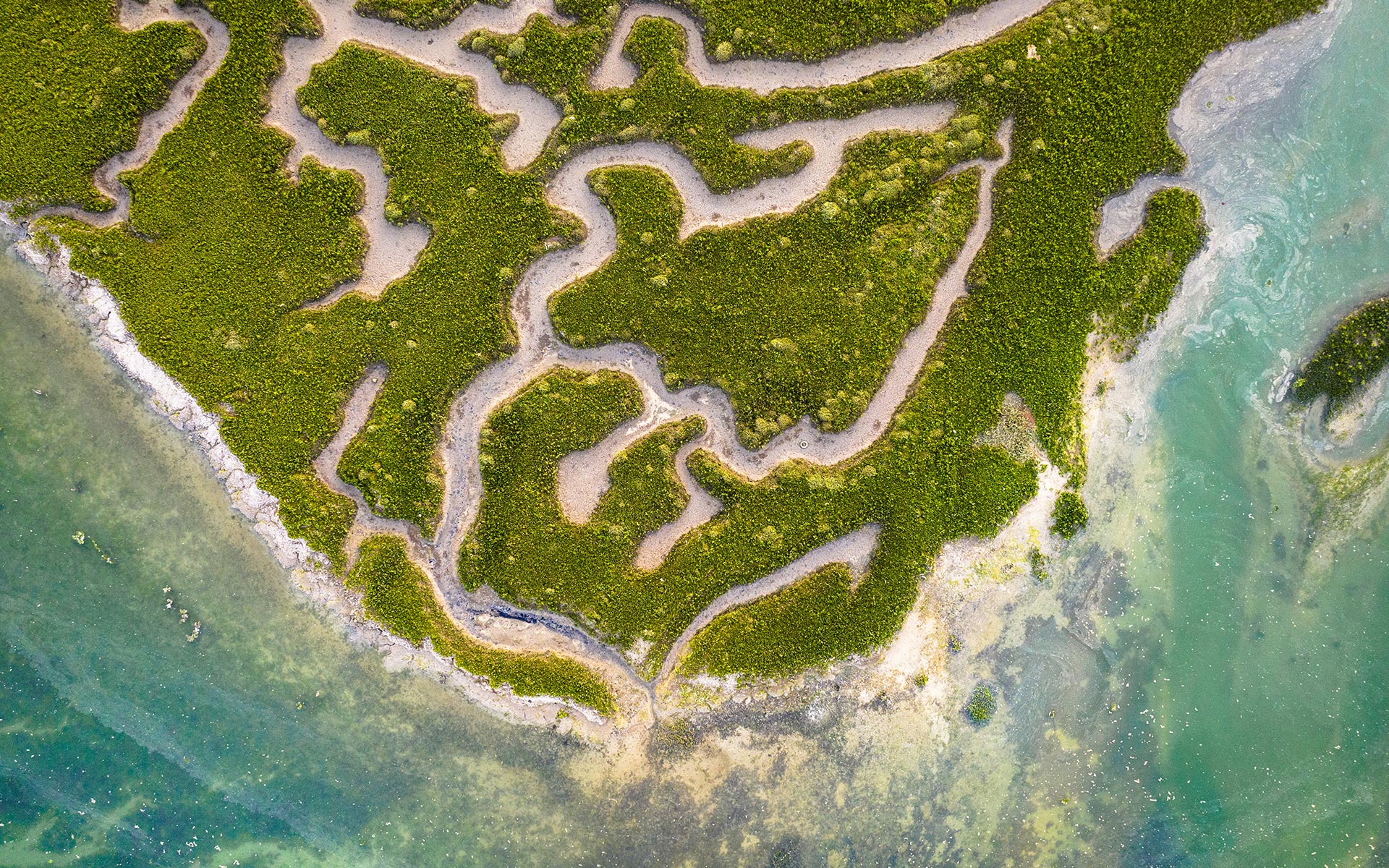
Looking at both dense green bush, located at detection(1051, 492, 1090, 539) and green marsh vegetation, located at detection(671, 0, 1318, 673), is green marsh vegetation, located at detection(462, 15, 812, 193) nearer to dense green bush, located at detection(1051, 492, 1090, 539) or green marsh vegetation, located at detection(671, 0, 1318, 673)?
green marsh vegetation, located at detection(671, 0, 1318, 673)

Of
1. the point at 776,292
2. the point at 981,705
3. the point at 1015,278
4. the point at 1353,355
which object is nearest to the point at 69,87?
the point at 776,292

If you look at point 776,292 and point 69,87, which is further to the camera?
point 776,292

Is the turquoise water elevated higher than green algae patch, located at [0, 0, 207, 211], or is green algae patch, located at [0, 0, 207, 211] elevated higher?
green algae patch, located at [0, 0, 207, 211]

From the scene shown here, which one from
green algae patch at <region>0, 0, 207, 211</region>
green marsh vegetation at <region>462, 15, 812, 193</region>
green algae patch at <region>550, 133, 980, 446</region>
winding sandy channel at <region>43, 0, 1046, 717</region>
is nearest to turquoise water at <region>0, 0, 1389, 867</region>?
green algae patch at <region>0, 0, 207, 211</region>

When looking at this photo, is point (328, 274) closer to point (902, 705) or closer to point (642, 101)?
point (642, 101)

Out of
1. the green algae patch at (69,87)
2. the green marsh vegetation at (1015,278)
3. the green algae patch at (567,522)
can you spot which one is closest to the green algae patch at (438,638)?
the green algae patch at (567,522)

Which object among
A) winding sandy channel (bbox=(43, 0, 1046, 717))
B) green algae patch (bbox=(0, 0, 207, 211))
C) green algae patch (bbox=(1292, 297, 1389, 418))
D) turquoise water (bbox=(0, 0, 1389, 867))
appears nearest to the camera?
green algae patch (bbox=(0, 0, 207, 211))
